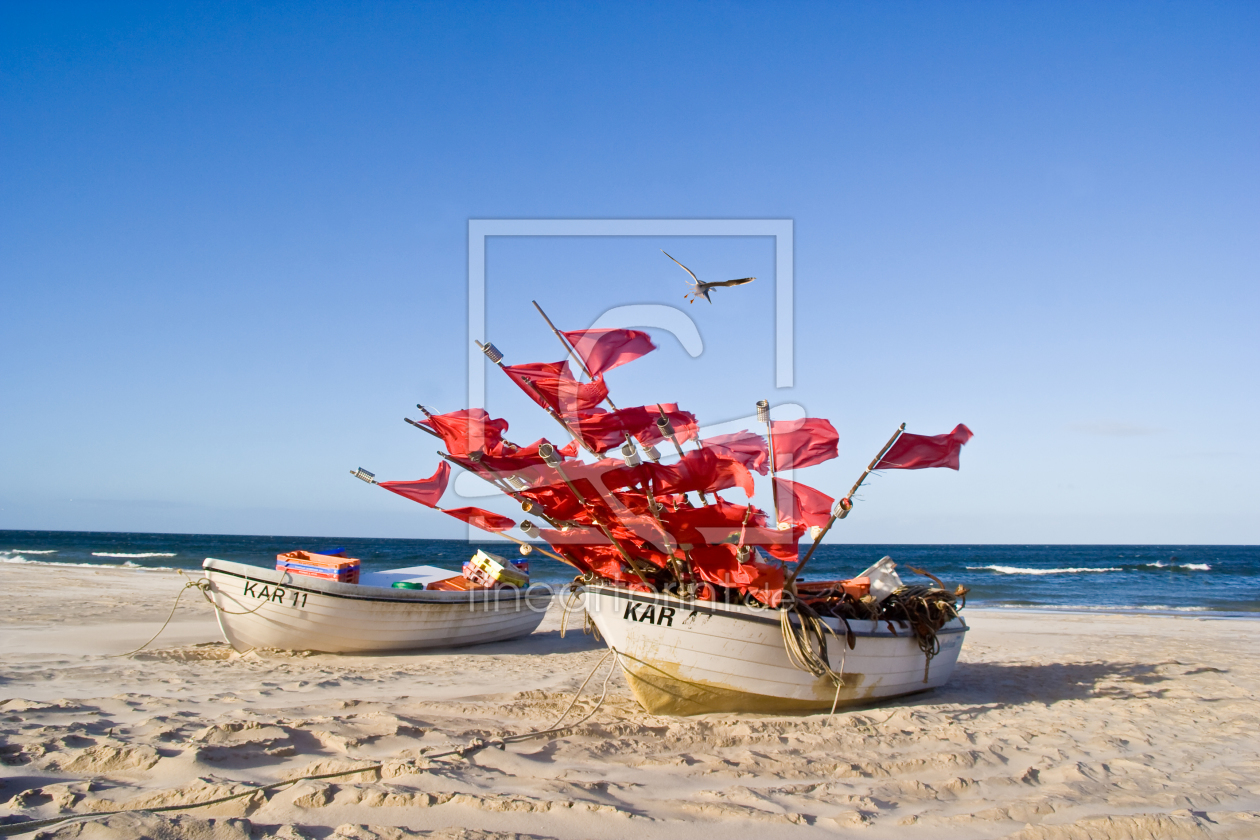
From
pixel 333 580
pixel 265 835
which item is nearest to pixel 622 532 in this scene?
pixel 265 835

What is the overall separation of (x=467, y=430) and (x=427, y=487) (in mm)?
1108

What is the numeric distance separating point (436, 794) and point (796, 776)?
8.30 feet

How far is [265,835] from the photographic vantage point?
3.95 metres

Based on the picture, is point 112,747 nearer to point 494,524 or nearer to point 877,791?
point 494,524

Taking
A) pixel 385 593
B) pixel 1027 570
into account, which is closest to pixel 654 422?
pixel 385 593

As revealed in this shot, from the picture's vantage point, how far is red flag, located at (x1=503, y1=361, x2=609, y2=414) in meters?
6.99

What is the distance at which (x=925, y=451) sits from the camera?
7.84 m

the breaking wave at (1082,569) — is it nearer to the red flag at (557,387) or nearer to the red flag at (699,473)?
the red flag at (699,473)

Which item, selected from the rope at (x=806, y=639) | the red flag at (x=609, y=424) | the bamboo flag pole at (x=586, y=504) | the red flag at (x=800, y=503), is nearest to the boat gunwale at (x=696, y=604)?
the rope at (x=806, y=639)

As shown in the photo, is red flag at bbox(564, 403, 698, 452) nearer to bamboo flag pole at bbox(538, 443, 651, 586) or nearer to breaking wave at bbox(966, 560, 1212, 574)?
bamboo flag pole at bbox(538, 443, 651, 586)

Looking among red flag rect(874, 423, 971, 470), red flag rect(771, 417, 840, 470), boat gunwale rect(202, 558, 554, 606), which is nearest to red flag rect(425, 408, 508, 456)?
red flag rect(771, 417, 840, 470)

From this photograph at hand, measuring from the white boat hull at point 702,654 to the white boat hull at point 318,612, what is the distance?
442 centimetres

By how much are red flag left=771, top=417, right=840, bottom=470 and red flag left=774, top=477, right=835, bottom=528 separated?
27 cm

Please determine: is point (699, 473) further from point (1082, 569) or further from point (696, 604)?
point (1082, 569)
